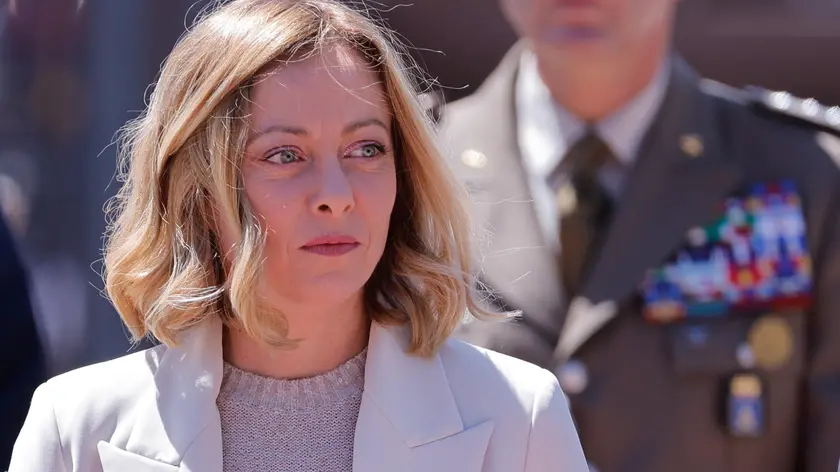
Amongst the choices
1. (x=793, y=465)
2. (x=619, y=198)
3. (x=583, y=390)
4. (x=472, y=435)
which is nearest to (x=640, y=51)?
(x=619, y=198)

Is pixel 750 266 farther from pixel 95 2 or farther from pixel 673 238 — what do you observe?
pixel 95 2

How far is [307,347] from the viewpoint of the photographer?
1.52 m

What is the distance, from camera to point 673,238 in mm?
2195

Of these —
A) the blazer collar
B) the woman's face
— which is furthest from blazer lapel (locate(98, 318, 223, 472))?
the woman's face

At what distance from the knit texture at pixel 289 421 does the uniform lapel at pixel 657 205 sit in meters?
0.75

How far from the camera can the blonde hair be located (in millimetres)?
1456

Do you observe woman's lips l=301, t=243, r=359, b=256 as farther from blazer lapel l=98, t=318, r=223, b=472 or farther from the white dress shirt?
the white dress shirt

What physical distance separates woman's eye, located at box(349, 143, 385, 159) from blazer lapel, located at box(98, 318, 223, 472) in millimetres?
300

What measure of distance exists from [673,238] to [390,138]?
852mm

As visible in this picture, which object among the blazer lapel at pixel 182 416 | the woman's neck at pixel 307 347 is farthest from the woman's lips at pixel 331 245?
the blazer lapel at pixel 182 416

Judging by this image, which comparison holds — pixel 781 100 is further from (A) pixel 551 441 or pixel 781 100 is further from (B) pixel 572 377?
(A) pixel 551 441

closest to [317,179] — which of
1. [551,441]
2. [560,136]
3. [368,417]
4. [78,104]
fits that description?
[368,417]

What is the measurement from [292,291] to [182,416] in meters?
0.21

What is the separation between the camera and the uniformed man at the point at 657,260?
7.08 ft
